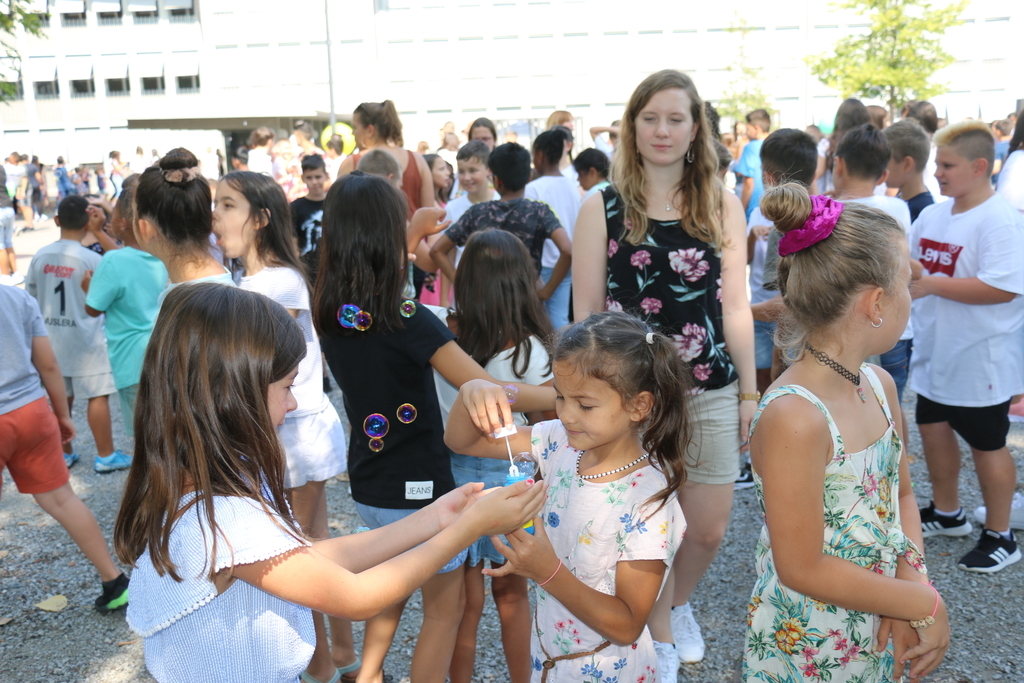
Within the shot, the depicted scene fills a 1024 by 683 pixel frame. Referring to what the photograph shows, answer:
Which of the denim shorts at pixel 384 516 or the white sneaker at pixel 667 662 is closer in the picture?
the denim shorts at pixel 384 516

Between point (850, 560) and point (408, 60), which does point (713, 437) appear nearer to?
point (850, 560)

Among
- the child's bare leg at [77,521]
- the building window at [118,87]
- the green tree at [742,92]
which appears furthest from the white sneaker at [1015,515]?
the building window at [118,87]

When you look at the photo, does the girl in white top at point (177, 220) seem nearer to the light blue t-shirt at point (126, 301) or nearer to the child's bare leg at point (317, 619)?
the child's bare leg at point (317, 619)

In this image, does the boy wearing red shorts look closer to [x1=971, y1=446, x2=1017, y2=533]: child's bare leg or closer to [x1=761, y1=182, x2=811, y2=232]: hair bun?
[x1=761, y1=182, x2=811, y2=232]: hair bun

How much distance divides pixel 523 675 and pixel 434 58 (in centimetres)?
4015

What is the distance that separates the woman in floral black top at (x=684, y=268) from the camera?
9.27 ft

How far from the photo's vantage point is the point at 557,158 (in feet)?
20.1

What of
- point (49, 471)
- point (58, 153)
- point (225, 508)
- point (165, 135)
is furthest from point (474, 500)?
point (58, 153)

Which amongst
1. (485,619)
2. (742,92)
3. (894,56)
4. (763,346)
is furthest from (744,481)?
(742,92)

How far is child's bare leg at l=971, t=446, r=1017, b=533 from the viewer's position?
12.1ft

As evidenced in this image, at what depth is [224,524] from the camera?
1.58m

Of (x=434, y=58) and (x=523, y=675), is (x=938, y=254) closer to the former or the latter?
(x=523, y=675)

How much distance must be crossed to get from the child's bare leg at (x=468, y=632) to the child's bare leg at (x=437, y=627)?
0.70 feet

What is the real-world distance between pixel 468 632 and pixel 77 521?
1.95 metres
